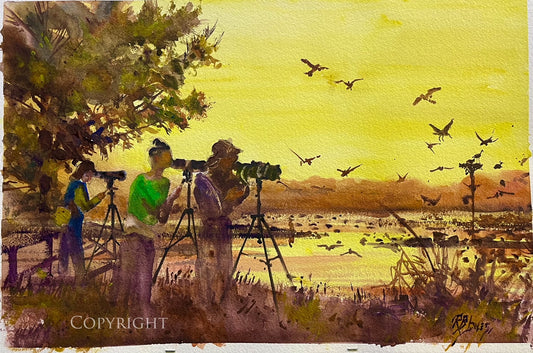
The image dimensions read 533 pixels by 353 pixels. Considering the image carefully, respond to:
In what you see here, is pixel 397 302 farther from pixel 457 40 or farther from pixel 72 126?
pixel 72 126

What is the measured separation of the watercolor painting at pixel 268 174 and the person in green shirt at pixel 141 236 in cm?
1

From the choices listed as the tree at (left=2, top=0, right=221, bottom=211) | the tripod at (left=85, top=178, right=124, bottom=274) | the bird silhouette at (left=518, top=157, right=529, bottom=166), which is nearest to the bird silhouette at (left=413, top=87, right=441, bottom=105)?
the bird silhouette at (left=518, top=157, right=529, bottom=166)

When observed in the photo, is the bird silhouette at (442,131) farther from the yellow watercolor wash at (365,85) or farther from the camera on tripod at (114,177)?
the camera on tripod at (114,177)

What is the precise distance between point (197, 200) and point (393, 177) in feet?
6.70

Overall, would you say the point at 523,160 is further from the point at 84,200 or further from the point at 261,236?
the point at 84,200

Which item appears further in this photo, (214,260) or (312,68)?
(312,68)

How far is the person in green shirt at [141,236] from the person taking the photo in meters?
5.50

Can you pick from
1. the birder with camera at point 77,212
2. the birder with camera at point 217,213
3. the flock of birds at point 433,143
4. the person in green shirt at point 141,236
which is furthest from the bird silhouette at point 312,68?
the birder with camera at point 77,212

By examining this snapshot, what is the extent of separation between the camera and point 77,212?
18.4 ft

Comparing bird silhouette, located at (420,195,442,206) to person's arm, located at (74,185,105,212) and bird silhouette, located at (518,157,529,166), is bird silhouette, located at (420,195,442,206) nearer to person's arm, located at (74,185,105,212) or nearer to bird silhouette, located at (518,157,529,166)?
bird silhouette, located at (518,157,529,166)

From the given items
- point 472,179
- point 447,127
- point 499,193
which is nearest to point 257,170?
point 447,127

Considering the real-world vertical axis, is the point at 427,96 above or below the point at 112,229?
above
